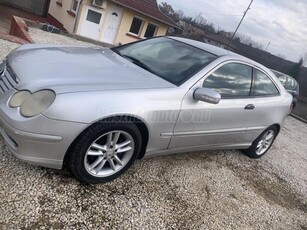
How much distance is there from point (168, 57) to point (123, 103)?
49.5 inches

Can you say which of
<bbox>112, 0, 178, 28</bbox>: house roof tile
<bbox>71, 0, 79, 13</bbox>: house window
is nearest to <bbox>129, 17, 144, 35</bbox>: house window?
<bbox>112, 0, 178, 28</bbox>: house roof tile

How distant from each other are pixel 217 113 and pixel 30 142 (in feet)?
6.83

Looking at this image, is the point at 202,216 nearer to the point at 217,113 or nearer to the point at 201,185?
the point at 201,185

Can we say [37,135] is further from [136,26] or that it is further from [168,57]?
[136,26]

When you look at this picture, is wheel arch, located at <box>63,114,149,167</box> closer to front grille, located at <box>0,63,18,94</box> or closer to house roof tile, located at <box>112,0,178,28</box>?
front grille, located at <box>0,63,18,94</box>

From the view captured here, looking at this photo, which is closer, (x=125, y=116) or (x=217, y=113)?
(x=125, y=116)

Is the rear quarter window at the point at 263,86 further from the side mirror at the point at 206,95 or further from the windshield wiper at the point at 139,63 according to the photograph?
the windshield wiper at the point at 139,63

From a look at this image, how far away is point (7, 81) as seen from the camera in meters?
2.86

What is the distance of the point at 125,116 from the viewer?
2.83 meters

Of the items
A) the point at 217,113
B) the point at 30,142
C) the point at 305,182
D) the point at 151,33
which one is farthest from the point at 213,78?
the point at 151,33

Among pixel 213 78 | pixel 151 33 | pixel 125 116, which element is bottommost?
pixel 151 33

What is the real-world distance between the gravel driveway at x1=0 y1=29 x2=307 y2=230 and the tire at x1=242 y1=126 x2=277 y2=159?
0.60 feet

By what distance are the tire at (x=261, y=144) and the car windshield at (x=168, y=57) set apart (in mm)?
1715

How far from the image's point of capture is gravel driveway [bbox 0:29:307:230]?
8.39ft
